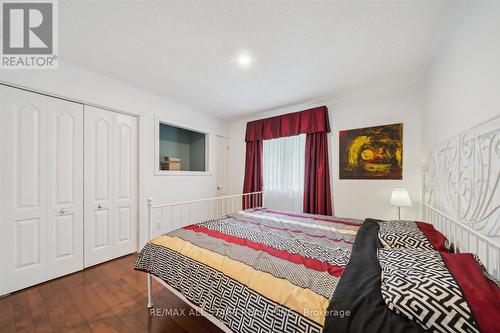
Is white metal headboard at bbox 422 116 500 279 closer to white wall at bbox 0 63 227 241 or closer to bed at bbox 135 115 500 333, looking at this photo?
bed at bbox 135 115 500 333

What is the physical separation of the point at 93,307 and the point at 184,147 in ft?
9.28

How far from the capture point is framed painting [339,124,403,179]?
8.21 ft

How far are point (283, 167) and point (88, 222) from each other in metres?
2.83

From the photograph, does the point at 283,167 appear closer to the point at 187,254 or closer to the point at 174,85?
the point at 174,85

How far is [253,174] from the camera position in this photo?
3727 millimetres

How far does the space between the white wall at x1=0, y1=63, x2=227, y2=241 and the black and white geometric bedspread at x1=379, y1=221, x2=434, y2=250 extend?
9.05 feet

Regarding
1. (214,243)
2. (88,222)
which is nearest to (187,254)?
(214,243)

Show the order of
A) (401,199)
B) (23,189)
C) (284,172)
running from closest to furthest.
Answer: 1. (23,189)
2. (401,199)
3. (284,172)

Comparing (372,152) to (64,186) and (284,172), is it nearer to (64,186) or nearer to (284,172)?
(284,172)

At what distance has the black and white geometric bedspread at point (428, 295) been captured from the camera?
0.59 m

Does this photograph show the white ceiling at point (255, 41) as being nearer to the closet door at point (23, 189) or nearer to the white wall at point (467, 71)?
the white wall at point (467, 71)

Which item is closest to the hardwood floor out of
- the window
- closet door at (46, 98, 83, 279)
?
closet door at (46, 98, 83, 279)

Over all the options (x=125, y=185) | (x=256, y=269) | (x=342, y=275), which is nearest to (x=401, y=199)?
(x=342, y=275)

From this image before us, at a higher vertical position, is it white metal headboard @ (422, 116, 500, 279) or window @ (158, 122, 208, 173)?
window @ (158, 122, 208, 173)
